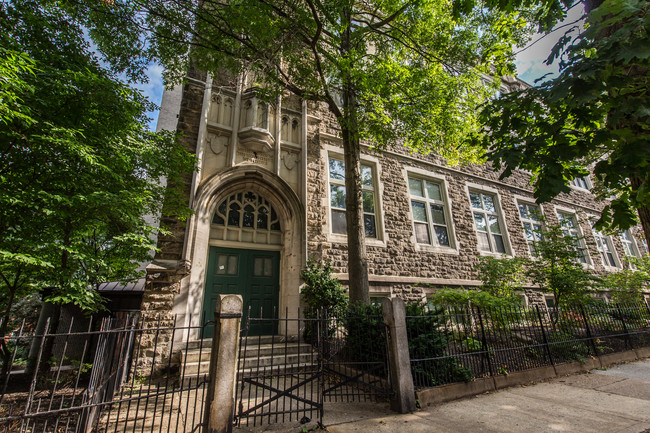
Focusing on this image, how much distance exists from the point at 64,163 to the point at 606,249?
24.9 meters

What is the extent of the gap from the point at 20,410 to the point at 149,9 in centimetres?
851

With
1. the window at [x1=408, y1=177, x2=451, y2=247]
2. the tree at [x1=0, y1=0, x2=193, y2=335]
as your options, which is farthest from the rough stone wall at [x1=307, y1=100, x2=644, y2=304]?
the tree at [x1=0, y1=0, x2=193, y2=335]

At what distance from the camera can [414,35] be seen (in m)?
8.45

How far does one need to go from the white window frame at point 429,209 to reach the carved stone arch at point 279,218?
4.64 metres

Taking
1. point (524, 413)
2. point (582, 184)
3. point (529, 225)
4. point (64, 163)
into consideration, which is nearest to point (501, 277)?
point (529, 225)

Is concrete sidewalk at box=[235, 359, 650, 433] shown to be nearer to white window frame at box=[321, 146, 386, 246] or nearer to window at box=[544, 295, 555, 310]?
white window frame at box=[321, 146, 386, 246]

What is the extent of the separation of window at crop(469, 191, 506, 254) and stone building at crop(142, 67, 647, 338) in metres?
0.17

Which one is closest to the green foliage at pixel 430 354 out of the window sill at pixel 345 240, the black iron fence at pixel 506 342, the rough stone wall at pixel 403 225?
the black iron fence at pixel 506 342

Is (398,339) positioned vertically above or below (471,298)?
below

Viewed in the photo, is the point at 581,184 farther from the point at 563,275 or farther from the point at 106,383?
the point at 106,383

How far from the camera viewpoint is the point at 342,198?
32.5 ft

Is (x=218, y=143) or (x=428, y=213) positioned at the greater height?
(x=218, y=143)

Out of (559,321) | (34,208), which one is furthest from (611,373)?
(34,208)

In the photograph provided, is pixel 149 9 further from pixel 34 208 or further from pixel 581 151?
pixel 581 151
